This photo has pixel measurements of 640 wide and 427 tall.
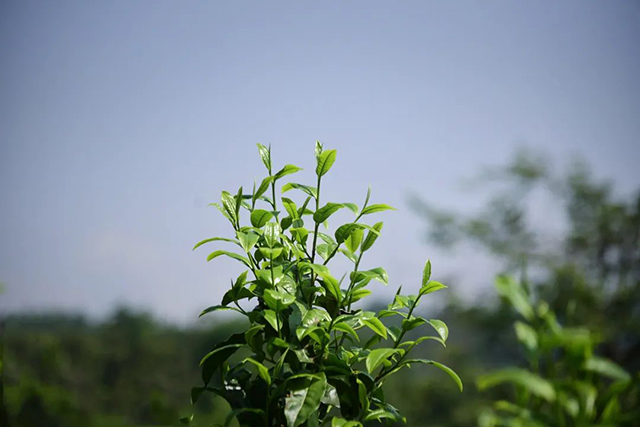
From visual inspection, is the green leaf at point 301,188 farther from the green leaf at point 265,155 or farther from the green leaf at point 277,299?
the green leaf at point 277,299

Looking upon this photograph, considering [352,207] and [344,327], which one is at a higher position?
[352,207]

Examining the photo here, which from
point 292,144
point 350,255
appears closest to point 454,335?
point 292,144

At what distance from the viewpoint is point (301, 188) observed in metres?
1.01

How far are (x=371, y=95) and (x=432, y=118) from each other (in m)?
0.74

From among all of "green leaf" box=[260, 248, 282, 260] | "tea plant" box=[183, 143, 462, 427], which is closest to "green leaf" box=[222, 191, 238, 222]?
"tea plant" box=[183, 143, 462, 427]

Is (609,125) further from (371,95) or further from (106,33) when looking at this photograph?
(106,33)

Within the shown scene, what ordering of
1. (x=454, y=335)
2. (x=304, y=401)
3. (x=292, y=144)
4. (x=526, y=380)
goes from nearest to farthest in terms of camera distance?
(x=526, y=380) → (x=304, y=401) → (x=292, y=144) → (x=454, y=335)

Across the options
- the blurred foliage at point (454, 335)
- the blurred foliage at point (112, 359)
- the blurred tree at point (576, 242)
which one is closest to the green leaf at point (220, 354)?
the blurred foliage at point (454, 335)

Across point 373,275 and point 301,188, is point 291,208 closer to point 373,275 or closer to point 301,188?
point 301,188

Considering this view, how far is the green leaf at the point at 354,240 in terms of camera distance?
971 mm

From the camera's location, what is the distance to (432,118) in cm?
501

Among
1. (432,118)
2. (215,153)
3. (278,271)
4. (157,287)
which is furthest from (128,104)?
(278,271)

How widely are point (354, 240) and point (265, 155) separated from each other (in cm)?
23

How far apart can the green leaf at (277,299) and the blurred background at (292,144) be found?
8.12ft
